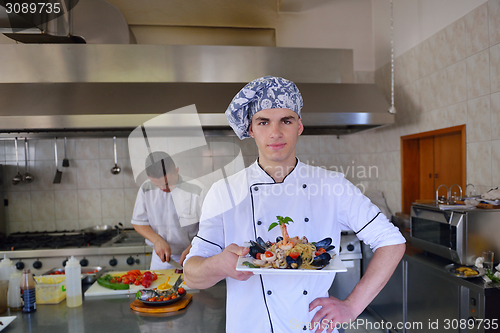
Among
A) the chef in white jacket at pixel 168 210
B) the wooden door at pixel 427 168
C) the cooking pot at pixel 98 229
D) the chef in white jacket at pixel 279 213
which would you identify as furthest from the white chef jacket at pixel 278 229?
the cooking pot at pixel 98 229

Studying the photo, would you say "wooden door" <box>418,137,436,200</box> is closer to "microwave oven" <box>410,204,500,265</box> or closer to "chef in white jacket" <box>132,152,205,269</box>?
"microwave oven" <box>410,204,500,265</box>

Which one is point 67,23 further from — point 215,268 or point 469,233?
point 469,233

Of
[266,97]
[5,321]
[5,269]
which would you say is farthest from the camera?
[5,269]

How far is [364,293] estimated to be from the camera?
1.08m

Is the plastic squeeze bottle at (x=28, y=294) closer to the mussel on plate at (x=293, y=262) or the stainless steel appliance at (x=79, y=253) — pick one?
the mussel on plate at (x=293, y=262)

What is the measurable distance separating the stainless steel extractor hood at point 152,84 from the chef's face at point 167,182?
0.49 meters

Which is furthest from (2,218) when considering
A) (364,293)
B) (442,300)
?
(442,300)

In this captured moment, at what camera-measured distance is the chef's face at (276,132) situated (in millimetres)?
1163

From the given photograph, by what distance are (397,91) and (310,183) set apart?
9.49 ft

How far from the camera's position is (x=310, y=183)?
1.28 metres

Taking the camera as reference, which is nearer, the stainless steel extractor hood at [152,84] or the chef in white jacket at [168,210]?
the stainless steel extractor hood at [152,84]

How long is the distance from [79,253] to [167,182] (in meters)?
1.22

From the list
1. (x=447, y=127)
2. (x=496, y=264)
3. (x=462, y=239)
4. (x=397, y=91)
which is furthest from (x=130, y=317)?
(x=397, y=91)

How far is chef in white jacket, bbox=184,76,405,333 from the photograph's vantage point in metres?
1.12
